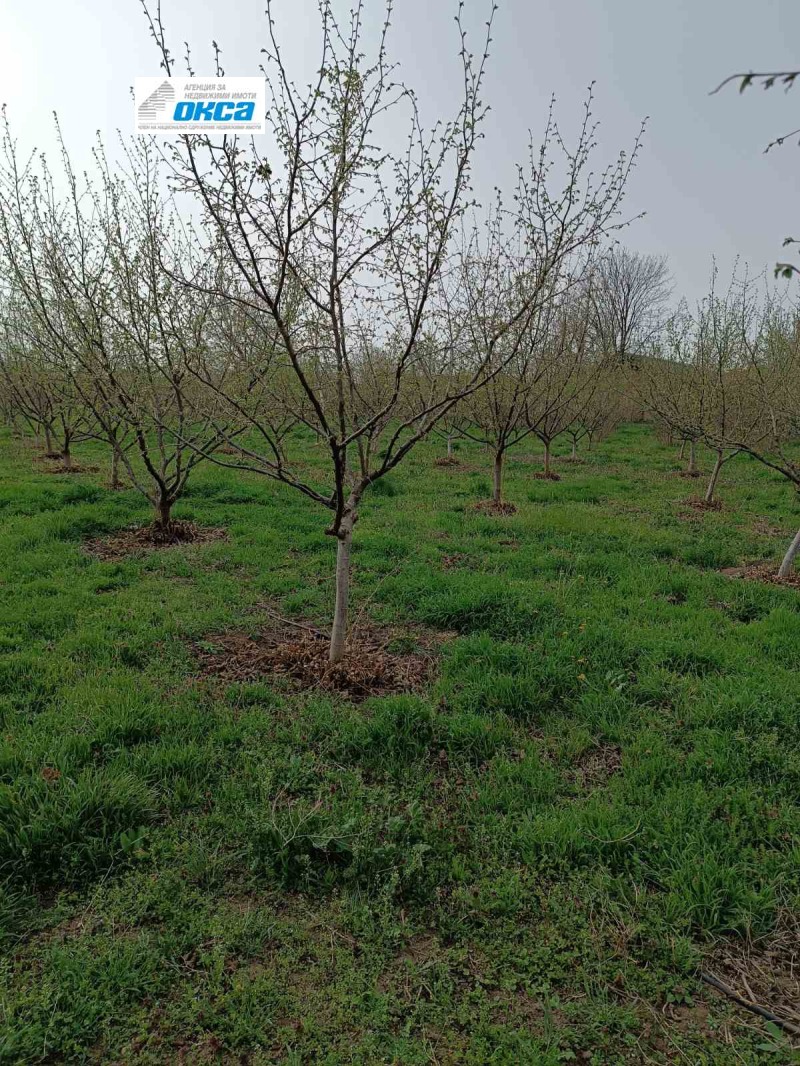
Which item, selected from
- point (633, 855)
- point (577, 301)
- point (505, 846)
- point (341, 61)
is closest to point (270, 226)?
point (341, 61)

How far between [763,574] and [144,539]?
7.48 meters

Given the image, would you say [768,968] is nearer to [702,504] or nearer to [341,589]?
[341,589]

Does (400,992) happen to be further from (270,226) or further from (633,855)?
(270,226)

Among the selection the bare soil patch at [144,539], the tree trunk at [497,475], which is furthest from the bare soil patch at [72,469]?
the tree trunk at [497,475]

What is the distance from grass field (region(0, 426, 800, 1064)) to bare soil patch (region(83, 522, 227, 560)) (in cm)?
134

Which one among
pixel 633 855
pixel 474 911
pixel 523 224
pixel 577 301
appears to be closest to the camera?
pixel 474 911

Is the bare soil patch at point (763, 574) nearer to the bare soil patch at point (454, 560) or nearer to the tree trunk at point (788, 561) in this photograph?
the tree trunk at point (788, 561)

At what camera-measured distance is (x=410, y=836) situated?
271cm

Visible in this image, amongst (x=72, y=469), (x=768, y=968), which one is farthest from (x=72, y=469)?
(x=768, y=968)

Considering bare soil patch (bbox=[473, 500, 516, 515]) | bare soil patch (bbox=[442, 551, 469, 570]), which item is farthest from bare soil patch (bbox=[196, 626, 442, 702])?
bare soil patch (bbox=[473, 500, 516, 515])

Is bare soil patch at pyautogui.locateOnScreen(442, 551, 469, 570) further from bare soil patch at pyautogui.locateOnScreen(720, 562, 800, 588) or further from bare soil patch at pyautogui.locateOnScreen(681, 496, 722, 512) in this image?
bare soil patch at pyautogui.locateOnScreen(681, 496, 722, 512)

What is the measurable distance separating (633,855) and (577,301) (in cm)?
769

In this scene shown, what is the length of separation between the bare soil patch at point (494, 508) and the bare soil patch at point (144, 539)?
4.17m

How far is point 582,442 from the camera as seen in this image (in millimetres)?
21516
